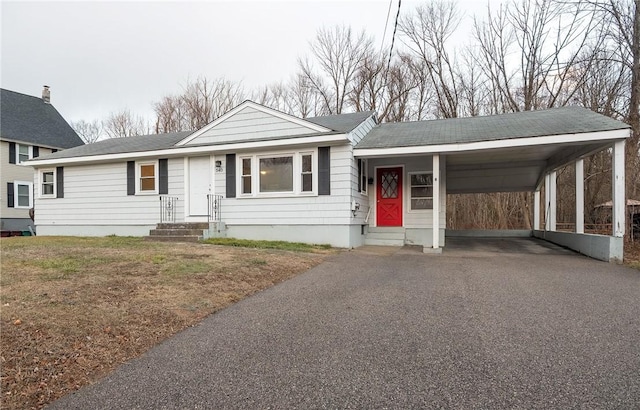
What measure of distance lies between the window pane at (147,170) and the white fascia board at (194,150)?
37 centimetres

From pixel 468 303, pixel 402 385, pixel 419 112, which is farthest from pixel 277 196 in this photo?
pixel 419 112

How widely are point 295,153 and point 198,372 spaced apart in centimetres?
796

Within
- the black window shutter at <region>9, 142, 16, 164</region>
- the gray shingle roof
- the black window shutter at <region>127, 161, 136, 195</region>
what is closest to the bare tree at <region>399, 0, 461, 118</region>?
the gray shingle roof

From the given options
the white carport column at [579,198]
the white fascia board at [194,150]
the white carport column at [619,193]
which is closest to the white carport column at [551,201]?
the white carport column at [579,198]

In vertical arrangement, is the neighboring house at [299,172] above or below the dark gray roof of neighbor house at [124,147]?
below

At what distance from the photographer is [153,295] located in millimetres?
4355

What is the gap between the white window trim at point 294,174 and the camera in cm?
997

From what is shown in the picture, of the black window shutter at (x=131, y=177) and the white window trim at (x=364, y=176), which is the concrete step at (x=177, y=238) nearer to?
the black window shutter at (x=131, y=177)

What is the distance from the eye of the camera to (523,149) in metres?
9.09

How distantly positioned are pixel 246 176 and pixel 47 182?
819cm

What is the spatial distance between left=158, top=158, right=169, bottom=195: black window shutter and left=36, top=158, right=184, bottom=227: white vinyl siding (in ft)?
0.35

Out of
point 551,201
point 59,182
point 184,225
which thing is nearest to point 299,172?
point 184,225

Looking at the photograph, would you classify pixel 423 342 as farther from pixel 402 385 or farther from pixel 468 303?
pixel 468 303

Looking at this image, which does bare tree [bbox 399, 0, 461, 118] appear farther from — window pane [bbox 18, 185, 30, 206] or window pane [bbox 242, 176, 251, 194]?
window pane [bbox 18, 185, 30, 206]
